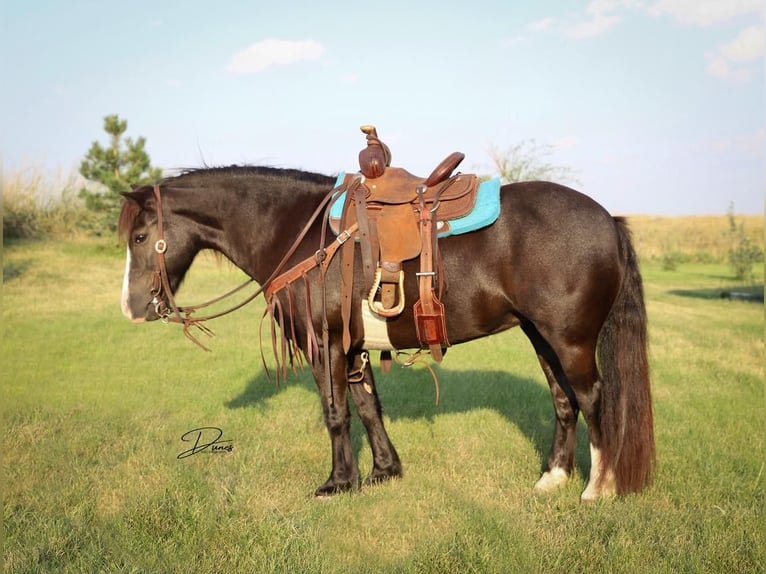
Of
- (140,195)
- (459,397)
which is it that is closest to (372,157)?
(140,195)

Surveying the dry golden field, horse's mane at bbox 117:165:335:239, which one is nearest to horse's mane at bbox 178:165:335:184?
horse's mane at bbox 117:165:335:239

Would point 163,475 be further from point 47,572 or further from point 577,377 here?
point 577,377

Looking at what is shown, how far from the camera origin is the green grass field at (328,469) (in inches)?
122

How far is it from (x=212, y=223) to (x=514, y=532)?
2.64m

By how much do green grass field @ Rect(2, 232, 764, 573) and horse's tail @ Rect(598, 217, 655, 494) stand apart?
21 cm

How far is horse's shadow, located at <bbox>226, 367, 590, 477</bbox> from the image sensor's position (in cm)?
515

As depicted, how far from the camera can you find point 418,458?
4.60m

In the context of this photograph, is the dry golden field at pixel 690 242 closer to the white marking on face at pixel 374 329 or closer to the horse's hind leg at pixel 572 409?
the horse's hind leg at pixel 572 409

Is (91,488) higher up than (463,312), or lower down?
lower down

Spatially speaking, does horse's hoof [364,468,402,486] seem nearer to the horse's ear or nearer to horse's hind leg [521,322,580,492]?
horse's hind leg [521,322,580,492]

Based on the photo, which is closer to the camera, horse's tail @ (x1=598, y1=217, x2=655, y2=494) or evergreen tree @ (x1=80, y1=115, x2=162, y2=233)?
horse's tail @ (x1=598, y1=217, x2=655, y2=494)

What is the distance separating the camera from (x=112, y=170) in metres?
20.7

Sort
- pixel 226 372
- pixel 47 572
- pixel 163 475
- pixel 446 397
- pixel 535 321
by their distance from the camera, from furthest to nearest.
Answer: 1. pixel 226 372
2. pixel 446 397
3. pixel 163 475
4. pixel 535 321
5. pixel 47 572

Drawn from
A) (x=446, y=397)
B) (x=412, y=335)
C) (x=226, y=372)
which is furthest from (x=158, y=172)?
(x=412, y=335)
